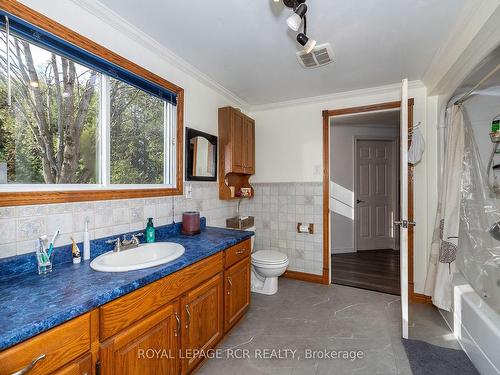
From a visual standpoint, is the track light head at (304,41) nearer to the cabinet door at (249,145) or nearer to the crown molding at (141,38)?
the crown molding at (141,38)

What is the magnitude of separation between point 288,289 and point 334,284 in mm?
603

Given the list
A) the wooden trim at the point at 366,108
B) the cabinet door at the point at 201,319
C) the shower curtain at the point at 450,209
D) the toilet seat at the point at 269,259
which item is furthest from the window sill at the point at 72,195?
the shower curtain at the point at 450,209

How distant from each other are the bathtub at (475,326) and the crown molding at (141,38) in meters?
2.85

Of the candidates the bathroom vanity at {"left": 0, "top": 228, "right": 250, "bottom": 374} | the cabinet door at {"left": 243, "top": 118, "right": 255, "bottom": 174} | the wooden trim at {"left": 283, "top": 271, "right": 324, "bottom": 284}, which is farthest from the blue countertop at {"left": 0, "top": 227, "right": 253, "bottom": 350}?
the wooden trim at {"left": 283, "top": 271, "right": 324, "bottom": 284}

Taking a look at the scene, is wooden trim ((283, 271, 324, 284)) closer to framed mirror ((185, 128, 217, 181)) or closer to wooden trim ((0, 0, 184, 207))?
framed mirror ((185, 128, 217, 181))

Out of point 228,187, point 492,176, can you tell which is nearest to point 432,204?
point 492,176

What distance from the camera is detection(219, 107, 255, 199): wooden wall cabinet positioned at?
261cm

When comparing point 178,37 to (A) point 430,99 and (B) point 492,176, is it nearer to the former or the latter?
(A) point 430,99

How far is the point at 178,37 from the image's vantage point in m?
1.76

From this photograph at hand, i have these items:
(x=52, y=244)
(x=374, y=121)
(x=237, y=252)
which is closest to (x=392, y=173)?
(x=374, y=121)

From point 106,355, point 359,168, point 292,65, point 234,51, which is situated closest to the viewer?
point 106,355

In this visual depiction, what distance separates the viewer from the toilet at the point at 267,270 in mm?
2471

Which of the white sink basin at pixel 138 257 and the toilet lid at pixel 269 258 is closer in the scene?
the white sink basin at pixel 138 257

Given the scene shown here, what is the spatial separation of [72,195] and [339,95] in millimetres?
2763
